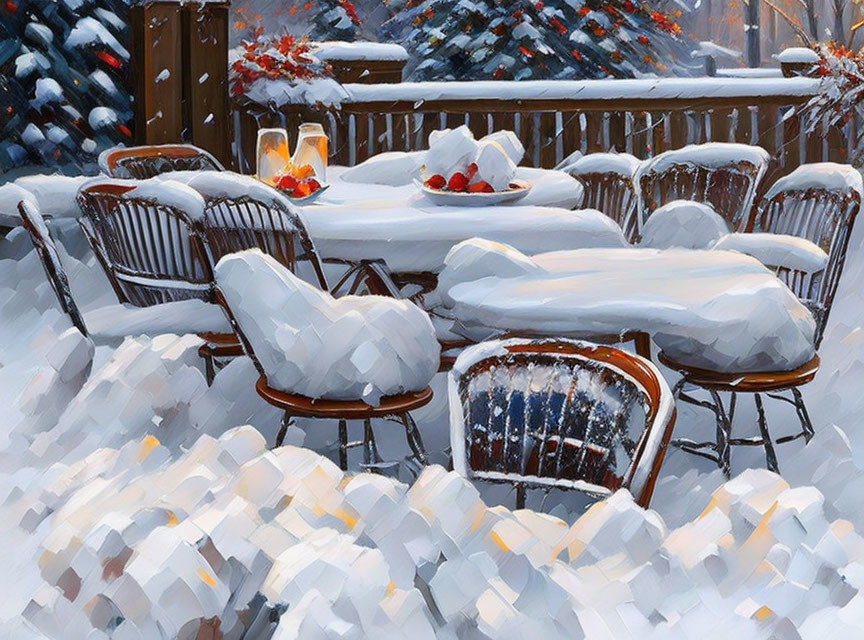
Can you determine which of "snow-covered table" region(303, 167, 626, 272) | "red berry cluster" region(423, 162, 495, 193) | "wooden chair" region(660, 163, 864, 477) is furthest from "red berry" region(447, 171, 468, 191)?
"wooden chair" region(660, 163, 864, 477)

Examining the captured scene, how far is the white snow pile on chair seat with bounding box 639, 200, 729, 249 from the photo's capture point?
443cm

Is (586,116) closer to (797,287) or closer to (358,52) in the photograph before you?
(358,52)

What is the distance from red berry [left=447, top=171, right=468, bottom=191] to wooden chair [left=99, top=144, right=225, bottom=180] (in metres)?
1.82

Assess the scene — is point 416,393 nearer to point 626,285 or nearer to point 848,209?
point 626,285

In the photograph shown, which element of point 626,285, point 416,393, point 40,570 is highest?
point 40,570

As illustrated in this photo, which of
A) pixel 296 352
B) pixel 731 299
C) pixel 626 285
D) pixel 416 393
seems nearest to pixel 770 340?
pixel 731 299

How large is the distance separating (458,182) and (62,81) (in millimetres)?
3529

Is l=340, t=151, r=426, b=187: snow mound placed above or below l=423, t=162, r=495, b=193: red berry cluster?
below

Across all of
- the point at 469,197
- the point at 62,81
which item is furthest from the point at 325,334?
the point at 62,81

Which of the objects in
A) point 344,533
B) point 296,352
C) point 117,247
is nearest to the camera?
point 344,533

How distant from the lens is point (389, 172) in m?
5.06

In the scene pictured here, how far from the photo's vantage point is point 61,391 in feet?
6.31

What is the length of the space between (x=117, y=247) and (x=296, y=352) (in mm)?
1910

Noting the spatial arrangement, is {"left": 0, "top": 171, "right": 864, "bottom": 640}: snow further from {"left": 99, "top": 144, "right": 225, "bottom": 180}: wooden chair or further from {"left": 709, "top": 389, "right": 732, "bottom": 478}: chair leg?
{"left": 99, "top": 144, "right": 225, "bottom": 180}: wooden chair
